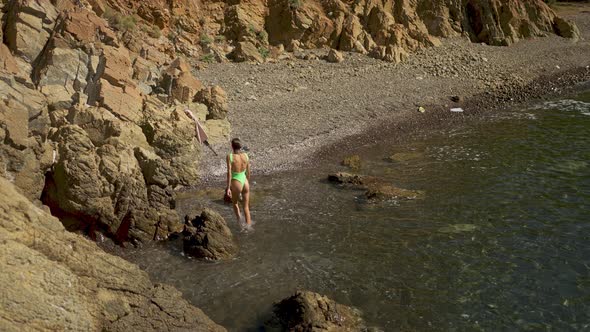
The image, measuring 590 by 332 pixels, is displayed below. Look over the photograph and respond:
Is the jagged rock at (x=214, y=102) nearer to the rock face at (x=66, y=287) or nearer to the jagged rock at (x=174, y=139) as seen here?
the jagged rock at (x=174, y=139)

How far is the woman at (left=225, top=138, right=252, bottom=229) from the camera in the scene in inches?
468

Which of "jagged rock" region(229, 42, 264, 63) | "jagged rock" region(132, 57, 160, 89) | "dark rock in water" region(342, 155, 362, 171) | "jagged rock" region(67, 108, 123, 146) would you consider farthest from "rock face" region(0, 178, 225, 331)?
"jagged rock" region(229, 42, 264, 63)

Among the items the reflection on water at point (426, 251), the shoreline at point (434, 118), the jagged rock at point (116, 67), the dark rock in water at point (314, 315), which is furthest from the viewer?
the shoreline at point (434, 118)

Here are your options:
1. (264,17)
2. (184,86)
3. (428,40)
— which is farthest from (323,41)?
(184,86)

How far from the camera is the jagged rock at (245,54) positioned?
25.4 metres

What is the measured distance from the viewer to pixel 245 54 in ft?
83.3

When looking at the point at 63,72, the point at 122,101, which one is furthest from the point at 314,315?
the point at 63,72

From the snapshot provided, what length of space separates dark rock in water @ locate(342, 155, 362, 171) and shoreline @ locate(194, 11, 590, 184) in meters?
0.85

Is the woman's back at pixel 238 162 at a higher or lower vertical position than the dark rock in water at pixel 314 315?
higher

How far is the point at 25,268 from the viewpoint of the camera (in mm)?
6027

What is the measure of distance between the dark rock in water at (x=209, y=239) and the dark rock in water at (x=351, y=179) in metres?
4.93

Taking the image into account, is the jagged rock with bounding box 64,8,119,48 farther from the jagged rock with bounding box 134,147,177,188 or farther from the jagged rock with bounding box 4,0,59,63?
the jagged rock with bounding box 134,147,177,188

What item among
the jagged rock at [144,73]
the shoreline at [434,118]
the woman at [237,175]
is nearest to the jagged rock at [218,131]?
the shoreline at [434,118]

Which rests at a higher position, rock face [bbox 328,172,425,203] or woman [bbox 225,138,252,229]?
woman [bbox 225,138,252,229]
